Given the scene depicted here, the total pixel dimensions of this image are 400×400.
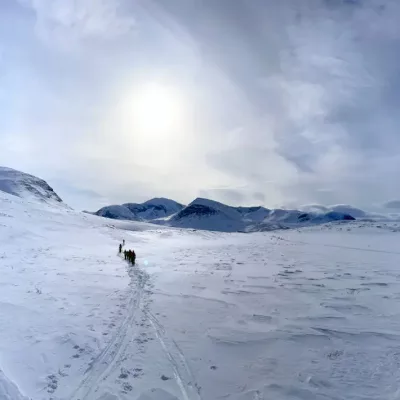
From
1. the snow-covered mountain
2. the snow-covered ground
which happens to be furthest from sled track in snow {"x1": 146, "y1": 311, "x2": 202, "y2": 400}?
the snow-covered mountain

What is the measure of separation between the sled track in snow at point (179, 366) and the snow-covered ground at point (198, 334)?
32 mm

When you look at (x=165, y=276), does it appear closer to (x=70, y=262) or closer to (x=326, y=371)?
(x=70, y=262)


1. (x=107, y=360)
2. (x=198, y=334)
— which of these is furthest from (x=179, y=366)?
(x=198, y=334)

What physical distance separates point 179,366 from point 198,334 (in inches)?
95.3

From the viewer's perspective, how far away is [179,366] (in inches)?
354

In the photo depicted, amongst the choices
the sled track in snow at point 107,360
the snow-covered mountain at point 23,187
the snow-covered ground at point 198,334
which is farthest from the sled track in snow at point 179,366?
the snow-covered mountain at point 23,187

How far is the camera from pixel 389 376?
8391 mm

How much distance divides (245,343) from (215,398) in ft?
10.8

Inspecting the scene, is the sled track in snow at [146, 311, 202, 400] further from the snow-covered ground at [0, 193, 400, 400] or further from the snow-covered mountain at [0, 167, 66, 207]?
the snow-covered mountain at [0, 167, 66, 207]

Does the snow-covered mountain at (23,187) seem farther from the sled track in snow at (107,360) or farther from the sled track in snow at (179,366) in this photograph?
the sled track in snow at (179,366)

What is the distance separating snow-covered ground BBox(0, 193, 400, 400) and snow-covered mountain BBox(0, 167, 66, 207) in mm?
90006

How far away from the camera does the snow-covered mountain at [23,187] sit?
10588 cm

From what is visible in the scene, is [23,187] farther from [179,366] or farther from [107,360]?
[179,366]

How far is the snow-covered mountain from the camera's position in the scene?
106m
